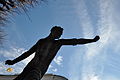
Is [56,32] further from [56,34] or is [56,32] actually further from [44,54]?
[44,54]

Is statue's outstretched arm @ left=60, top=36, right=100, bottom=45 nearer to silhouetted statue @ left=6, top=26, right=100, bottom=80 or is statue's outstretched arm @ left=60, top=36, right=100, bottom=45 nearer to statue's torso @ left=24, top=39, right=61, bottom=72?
silhouetted statue @ left=6, top=26, right=100, bottom=80

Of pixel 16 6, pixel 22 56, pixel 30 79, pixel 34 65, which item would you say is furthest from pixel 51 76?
pixel 16 6

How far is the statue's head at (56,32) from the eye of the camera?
4816mm

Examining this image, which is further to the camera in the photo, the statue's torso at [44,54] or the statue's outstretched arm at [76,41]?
the statue's outstretched arm at [76,41]

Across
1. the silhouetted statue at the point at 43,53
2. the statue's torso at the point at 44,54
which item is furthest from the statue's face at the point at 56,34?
the statue's torso at the point at 44,54

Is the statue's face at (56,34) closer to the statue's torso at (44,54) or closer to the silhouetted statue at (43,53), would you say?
the silhouetted statue at (43,53)

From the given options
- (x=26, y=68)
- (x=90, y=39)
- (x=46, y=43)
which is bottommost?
(x=26, y=68)

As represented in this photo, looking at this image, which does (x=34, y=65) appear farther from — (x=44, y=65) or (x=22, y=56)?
(x=22, y=56)

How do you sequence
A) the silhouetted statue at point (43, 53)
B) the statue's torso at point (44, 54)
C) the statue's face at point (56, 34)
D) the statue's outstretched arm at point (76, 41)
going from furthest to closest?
1. the statue's face at point (56, 34)
2. the statue's outstretched arm at point (76, 41)
3. the statue's torso at point (44, 54)
4. the silhouetted statue at point (43, 53)

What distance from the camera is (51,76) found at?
6301mm

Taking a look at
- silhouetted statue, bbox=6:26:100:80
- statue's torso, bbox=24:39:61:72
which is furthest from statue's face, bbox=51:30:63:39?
statue's torso, bbox=24:39:61:72

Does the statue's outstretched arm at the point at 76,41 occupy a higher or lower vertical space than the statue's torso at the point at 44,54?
higher

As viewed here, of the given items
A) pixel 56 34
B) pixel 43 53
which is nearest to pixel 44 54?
pixel 43 53

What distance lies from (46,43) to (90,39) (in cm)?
102
